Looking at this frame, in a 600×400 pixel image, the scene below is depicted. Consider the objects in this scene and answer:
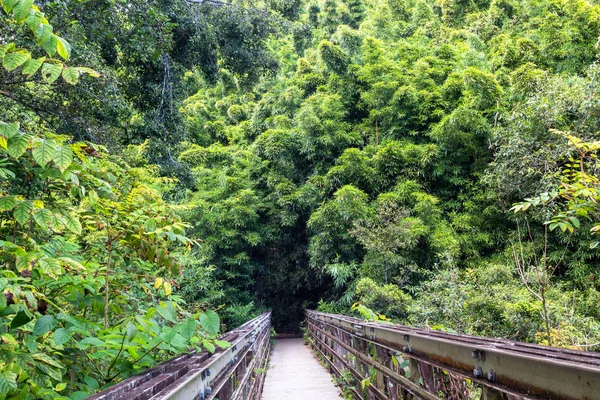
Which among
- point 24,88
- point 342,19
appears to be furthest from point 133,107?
point 342,19

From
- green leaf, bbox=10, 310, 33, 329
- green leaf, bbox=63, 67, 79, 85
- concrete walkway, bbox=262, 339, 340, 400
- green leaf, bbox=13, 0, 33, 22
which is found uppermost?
green leaf, bbox=13, 0, 33, 22

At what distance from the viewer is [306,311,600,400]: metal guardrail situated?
0.71m

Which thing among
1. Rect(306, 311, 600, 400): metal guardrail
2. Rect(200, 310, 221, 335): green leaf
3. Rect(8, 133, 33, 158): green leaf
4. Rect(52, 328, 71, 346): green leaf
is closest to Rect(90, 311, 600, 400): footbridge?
Rect(306, 311, 600, 400): metal guardrail

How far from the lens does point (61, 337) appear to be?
0.98m

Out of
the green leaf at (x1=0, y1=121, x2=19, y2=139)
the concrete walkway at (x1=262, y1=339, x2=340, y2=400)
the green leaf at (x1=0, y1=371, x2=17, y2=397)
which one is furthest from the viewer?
the concrete walkway at (x1=262, y1=339, x2=340, y2=400)

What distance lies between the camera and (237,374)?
89.7 inches

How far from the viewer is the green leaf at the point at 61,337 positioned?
960 mm

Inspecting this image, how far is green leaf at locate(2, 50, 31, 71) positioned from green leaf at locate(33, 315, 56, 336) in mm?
698

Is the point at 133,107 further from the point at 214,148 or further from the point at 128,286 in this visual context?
the point at 214,148

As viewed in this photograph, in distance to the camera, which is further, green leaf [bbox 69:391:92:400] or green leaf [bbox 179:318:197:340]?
green leaf [bbox 179:318:197:340]

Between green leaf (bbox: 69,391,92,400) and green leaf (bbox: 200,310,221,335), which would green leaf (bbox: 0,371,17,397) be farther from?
green leaf (bbox: 200,310,221,335)

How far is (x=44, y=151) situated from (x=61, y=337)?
21.1 inches

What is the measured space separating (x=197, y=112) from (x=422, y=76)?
9.87 metres

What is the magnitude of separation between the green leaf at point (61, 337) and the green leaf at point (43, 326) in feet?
0.08
